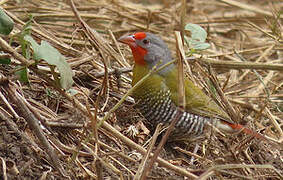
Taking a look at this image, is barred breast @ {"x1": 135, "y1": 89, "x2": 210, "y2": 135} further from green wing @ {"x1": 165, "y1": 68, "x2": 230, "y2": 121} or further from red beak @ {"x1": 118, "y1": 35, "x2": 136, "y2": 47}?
red beak @ {"x1": 118, "y1": 35, "x2": 136, "y2": 47}

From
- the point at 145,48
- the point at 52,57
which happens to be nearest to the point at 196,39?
the point at 145,48

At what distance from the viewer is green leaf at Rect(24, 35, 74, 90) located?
2721 mm

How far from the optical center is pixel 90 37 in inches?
127

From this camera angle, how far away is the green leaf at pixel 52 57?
2.72m

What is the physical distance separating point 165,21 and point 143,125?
115 inches

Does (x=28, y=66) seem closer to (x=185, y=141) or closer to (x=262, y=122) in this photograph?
(x=185, y=141)

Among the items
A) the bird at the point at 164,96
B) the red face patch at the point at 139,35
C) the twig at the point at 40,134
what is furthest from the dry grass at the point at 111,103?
the red face patch at the point at 139,35

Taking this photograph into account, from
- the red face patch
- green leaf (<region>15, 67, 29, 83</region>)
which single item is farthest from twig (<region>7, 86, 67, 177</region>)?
the red face patch

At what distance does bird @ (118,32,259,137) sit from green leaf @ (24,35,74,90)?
3.86 ft

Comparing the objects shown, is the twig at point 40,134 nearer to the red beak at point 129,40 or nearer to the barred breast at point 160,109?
the barred breast at point 160,109

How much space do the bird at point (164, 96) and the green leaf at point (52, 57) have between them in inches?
46.3

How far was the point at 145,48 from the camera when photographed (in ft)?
13.9

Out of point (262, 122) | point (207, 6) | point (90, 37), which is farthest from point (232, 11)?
point (90, 37)

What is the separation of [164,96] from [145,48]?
44 cm
